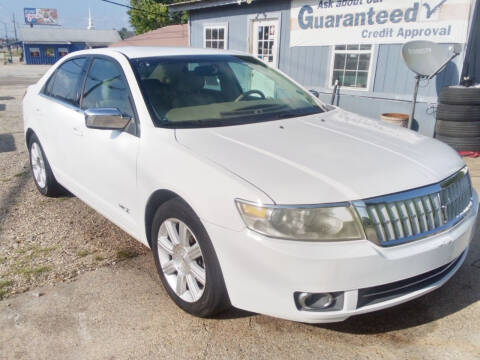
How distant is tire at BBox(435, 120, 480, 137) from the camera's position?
22.5 ft

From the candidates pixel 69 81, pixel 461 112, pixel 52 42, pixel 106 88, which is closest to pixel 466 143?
pixel 461 112

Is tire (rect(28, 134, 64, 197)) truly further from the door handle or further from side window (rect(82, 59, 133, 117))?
side window (rect(82, 59, 133, 117))

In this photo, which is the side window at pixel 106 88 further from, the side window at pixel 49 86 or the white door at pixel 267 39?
the white door at pixel 267 39

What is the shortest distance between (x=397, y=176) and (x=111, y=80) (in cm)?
234

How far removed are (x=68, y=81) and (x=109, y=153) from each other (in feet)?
4.60

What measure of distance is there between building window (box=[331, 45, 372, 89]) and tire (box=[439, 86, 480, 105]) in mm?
1947

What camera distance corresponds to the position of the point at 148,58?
3406 mm

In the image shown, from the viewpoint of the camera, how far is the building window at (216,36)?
11.6 m

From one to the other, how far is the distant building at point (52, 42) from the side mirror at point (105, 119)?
165 feet

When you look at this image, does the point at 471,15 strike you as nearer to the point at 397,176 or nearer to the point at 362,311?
the point at 397,176

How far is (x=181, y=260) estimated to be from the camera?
2670mm

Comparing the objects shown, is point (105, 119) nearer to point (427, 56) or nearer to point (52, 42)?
point (427, 56)

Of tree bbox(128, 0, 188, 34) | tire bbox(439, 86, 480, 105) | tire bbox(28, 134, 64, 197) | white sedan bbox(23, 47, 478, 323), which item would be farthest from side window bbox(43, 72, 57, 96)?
tree bbox(128, 0, 188, 34)

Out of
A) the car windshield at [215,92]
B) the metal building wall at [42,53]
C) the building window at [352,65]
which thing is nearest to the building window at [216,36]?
the building window at [352,65]
